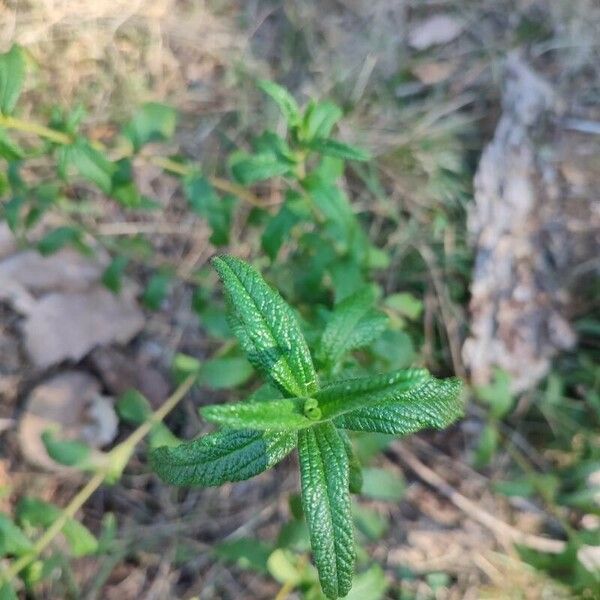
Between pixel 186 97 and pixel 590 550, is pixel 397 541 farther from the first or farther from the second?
pixel 186 97

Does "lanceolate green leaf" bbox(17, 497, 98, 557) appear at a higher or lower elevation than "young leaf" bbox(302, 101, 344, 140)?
lower

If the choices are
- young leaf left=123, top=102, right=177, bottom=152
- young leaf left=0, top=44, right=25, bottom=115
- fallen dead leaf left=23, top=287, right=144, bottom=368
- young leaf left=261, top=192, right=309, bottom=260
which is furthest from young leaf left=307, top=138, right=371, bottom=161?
fallen dead leaf left=23, top=287, right=144, bottom=368

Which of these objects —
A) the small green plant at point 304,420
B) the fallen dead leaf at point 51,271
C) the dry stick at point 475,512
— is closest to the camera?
the small green plant at point 304,420

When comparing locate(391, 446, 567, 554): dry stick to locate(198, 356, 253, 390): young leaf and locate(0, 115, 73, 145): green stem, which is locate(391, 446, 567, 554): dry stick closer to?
locate(198, 356, 253, 390): young leaf

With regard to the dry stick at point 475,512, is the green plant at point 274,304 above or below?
above

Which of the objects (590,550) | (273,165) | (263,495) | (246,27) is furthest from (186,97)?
(590,550)

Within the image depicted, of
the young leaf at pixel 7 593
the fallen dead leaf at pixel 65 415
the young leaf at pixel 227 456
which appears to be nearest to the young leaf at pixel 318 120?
the young leaf at pixel 227 456

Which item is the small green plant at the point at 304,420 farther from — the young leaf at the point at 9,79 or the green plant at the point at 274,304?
the young leaf at the point at 9,79

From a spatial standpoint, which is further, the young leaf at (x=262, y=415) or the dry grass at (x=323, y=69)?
the dry grass at (x=323, y=69)

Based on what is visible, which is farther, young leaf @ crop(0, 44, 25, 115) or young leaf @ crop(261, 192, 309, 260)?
young leaf @ crop(261, 192, 309, 260)

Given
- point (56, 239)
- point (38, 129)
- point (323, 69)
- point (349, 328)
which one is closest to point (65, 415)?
point (56, 239)
